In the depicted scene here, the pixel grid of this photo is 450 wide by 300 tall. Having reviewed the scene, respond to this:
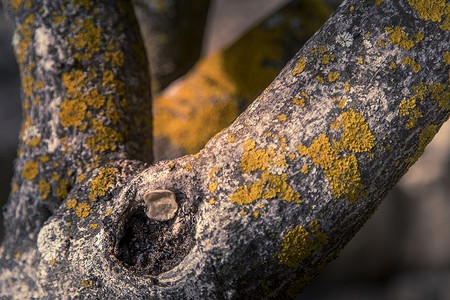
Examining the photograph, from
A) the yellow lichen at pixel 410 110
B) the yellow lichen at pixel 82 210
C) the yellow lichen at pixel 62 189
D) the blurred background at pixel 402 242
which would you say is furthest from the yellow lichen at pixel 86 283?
the blurred background at pixel 402 242

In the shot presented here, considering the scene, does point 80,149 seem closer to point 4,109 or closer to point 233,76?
point 233,76

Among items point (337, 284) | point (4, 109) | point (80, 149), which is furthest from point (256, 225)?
point (4, 109)

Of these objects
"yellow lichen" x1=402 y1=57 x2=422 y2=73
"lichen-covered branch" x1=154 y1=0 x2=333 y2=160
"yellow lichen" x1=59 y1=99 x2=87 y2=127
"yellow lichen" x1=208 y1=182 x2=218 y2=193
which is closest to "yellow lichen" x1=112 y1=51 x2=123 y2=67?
"yellow lichen" x1=59 y1=99 x2=87 y2=127

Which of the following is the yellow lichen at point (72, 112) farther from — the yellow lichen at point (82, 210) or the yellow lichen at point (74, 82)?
the yellow lichen at point (82, 210)

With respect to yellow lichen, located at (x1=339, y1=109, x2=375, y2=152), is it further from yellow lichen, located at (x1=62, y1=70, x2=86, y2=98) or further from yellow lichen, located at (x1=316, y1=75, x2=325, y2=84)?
yellow lichen, located at (x1=62, y1=70, x2=86, y2=98)

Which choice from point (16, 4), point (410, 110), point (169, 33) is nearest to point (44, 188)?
point (16, 4)

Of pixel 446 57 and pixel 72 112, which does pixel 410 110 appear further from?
pixel 72 112
